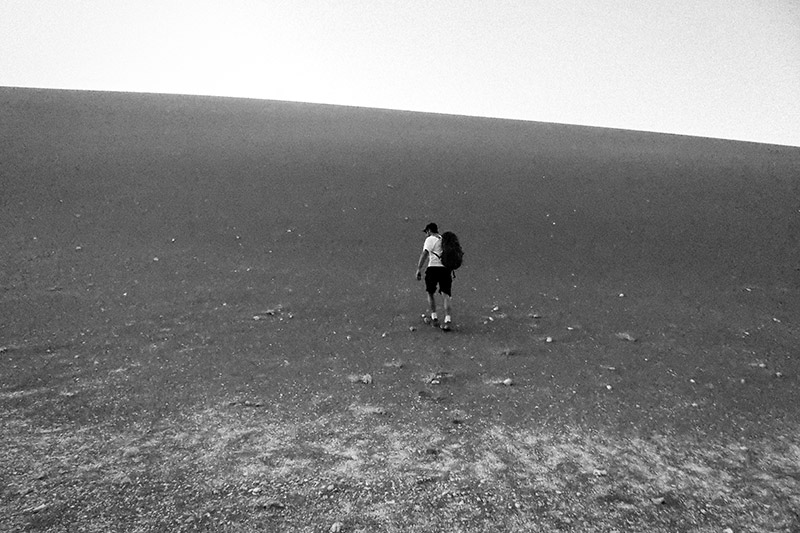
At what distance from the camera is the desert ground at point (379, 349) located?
13.7ft

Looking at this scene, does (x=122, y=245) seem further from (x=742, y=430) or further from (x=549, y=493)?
(x=742, y=430)

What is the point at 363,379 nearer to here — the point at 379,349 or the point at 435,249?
the point at 379,349

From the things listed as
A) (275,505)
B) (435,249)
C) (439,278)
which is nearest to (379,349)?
(439,278)

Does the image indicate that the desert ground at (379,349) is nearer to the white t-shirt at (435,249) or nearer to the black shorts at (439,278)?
the black shorts at (439,278)

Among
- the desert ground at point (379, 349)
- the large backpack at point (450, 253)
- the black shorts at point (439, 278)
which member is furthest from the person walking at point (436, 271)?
the desert ground at point (379, 349)

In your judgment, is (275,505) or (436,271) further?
(436,271)

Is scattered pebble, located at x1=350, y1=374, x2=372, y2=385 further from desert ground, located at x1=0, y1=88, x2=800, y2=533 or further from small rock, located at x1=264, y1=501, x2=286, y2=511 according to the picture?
small rock, located at x1=264, y1=501, x2=286, y2=511

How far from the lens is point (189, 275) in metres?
10.0

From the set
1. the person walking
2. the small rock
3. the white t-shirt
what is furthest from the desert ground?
the white t-shirt

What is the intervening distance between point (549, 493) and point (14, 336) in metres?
7.61

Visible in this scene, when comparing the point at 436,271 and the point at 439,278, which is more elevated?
the point at 436,271

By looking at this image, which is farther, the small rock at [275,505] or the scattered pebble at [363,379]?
the scattered pebble at [363,379]

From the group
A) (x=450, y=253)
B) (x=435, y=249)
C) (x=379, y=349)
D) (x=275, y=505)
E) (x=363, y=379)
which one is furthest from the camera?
(x=435, y=249)

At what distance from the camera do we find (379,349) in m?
7.40
